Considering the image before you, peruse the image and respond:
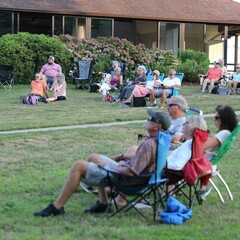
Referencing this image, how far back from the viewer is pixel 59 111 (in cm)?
1408

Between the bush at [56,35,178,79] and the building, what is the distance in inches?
96.5

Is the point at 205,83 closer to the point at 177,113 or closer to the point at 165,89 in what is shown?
the point at 165,89

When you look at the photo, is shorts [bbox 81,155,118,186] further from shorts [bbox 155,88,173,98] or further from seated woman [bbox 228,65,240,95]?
seated woman [bbox 228,65,240,95]

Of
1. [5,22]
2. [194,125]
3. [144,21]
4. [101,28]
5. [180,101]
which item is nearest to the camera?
[194,125]

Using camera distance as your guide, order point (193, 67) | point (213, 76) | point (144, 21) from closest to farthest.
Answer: point (213, 76)
point (193, 67)
point (144, 21)

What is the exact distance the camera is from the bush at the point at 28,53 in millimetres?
21250

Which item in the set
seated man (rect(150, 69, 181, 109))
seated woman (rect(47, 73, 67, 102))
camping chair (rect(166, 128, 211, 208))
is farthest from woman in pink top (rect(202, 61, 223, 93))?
camping chair (rect(166, 128, 211, 208))

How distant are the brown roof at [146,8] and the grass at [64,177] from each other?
37.9 feet

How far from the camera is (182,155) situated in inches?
235

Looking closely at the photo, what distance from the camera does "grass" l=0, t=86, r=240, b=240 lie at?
5.12 metres

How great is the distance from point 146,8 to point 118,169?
22.9m

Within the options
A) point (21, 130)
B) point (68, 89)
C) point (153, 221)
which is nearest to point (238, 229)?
point (153, 221)

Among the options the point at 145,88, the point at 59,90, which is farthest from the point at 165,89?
the point at 59,90

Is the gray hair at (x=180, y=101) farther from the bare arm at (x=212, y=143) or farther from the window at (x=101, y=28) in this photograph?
the window at (x=101, y=28)
